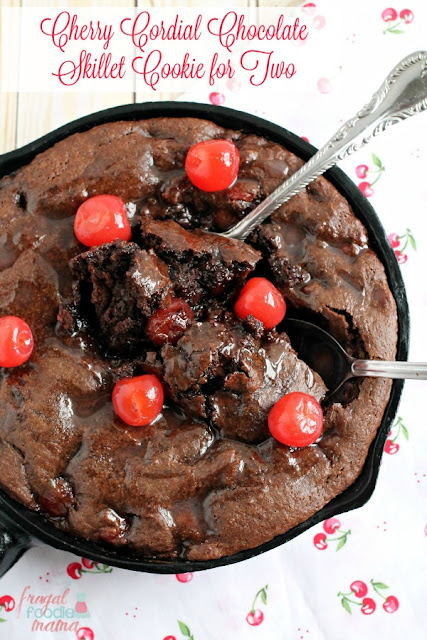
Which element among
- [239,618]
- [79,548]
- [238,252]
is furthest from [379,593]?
[238,252]

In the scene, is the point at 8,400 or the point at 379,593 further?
the point at 379,593

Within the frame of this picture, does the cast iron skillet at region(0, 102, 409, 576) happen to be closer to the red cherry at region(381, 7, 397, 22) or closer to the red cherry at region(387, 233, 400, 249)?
the red cherry at region(387, 233, 400, 249)

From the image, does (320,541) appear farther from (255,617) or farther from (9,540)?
(9,540)

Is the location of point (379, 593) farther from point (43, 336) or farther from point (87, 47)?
point (87, 47)

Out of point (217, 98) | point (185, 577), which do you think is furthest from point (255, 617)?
point (217, 98)

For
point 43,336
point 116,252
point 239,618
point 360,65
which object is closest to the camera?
point 116,252

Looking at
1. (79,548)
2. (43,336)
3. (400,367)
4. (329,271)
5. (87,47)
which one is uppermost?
(87,47)
